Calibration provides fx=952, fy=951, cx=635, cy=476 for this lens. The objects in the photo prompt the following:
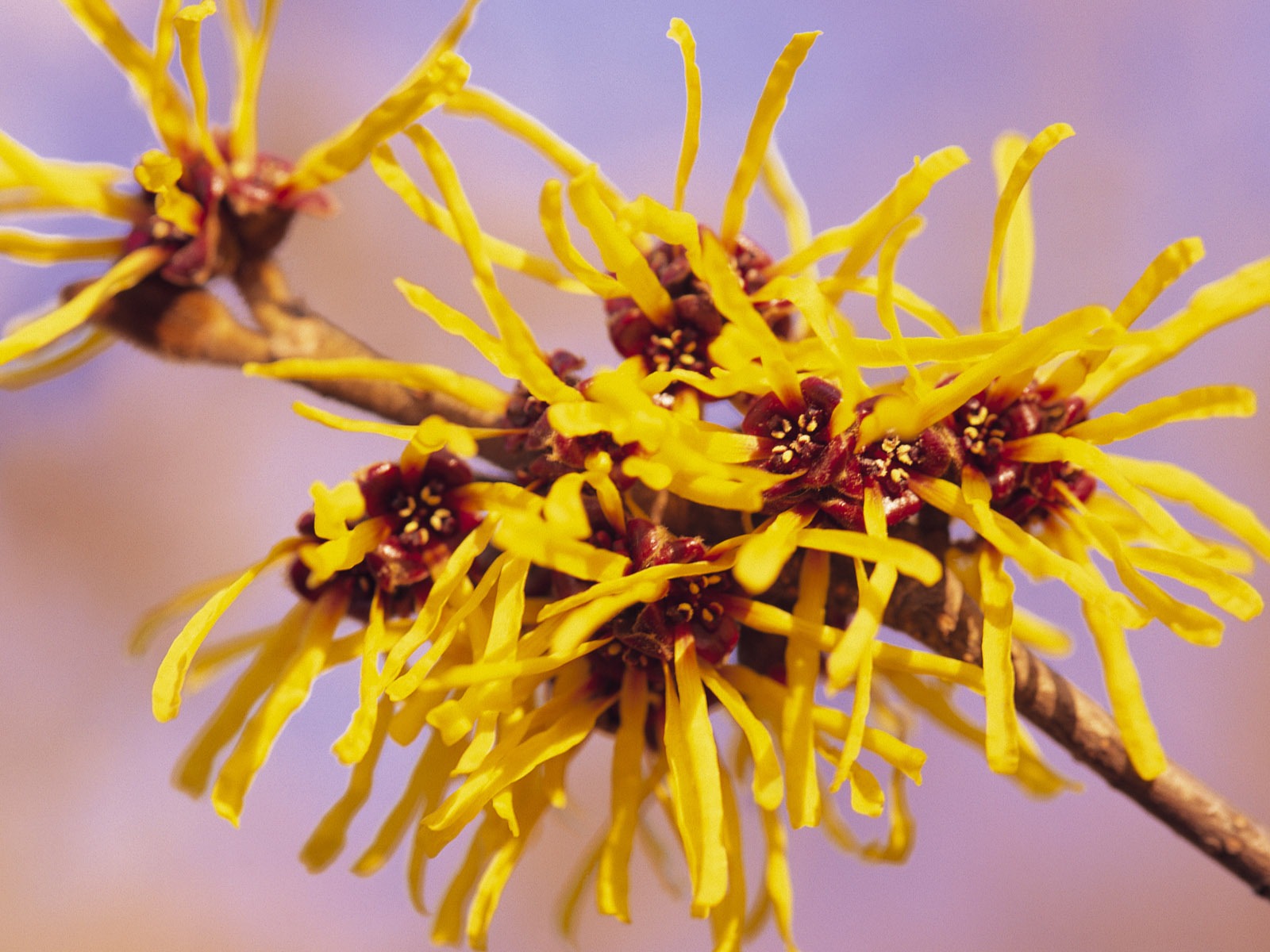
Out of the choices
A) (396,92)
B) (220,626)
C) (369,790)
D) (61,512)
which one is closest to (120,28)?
(396,92)

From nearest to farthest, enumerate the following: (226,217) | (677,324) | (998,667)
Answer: (998,667) → (677,324) → (226,217)

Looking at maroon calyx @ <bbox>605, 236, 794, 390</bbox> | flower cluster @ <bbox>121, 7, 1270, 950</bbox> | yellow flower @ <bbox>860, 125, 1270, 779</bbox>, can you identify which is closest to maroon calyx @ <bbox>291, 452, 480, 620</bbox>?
flower cluster @ <bbox>121, 7, 1270, 950</bbox>

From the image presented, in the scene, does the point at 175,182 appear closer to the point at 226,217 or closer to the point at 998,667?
the point at 226,217

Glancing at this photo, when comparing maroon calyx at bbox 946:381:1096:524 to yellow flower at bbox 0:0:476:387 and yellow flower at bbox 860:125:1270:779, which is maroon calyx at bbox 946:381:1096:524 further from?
yellow flower at bbox 0:0:476:387

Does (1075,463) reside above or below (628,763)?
above

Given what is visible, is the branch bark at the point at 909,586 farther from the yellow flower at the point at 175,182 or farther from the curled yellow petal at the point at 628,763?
the curled yellow petal at the point at 628,763

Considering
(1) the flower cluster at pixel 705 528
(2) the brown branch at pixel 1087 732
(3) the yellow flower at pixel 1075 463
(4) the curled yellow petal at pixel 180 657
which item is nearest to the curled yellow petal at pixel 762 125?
(1) the flower cluster at pixel 705 528

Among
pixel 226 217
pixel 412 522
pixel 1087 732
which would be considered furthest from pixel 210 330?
pixel 1087 732

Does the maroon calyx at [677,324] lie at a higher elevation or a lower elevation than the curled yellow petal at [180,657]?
higher
